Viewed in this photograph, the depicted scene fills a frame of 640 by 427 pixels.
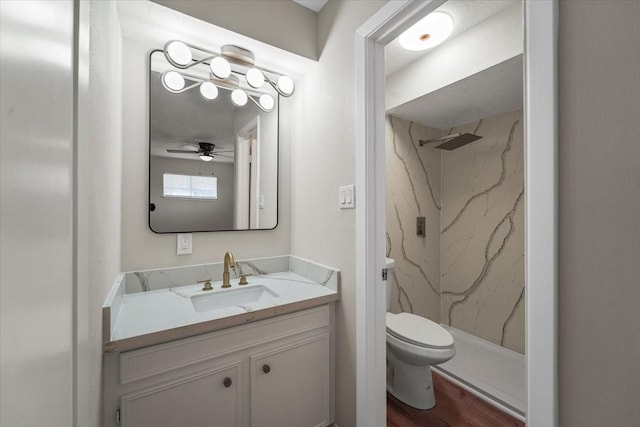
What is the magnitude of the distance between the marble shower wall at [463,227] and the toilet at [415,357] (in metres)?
0.58

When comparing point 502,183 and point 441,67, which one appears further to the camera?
point 502,183

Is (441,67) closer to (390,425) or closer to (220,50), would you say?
(220,50)

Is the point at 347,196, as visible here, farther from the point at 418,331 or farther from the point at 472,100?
the point at 472,100

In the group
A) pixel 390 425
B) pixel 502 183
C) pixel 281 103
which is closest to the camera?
pixel 390 425

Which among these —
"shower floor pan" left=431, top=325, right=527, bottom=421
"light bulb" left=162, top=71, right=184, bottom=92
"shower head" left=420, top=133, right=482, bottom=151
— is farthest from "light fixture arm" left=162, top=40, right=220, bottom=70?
"shower floor pan" left=431, top=325, right=527, bottom=421

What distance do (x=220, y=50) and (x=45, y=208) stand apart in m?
1.48

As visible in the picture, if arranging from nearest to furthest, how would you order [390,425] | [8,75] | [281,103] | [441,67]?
[8,75] → [390,425] → [441,67] → [281,103]

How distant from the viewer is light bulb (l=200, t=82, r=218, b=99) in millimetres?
1575

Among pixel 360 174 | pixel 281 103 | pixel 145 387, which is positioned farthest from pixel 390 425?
pixel 281 103

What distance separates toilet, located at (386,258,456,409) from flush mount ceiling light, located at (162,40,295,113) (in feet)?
4.68

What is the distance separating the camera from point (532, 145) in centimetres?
67

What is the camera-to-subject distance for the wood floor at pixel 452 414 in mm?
1555

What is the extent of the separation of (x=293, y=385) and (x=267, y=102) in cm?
168

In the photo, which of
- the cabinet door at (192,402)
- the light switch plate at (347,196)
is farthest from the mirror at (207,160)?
the cabinet door at (192,402)
